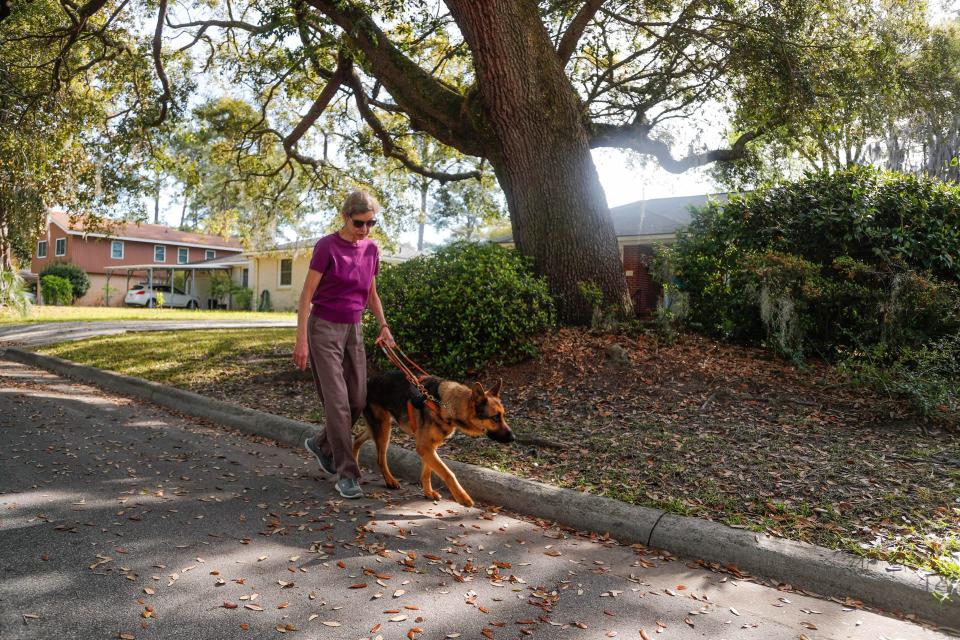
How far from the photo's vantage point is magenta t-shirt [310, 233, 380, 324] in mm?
4875

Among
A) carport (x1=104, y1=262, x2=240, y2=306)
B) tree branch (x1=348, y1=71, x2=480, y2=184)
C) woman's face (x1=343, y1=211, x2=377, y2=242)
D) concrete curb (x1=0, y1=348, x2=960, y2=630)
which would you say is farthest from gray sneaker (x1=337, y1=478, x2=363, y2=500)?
carport (x1=104, y1=262, x2=240, y2=306)

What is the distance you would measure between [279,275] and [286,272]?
0.56 meters

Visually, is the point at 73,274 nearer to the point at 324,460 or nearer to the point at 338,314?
the point at 324,460

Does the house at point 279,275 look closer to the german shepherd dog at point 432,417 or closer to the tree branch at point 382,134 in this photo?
the tree branch at point 382,134

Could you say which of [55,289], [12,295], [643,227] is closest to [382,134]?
[643,227]

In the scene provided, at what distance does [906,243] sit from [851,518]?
519 cm

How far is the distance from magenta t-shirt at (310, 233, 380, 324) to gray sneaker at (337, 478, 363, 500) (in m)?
1.20

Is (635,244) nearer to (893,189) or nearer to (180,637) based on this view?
(893,189)

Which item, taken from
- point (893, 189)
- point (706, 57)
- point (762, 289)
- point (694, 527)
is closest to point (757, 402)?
point (762, 289)

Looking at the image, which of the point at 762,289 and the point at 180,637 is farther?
the point at 762,289

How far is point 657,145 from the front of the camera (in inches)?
529

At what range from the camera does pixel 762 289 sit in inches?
314

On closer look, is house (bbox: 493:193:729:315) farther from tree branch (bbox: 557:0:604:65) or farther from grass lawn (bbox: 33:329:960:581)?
grass lawn (bbox: 33:329:960:581)

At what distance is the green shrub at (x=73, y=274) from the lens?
40.2 meters
